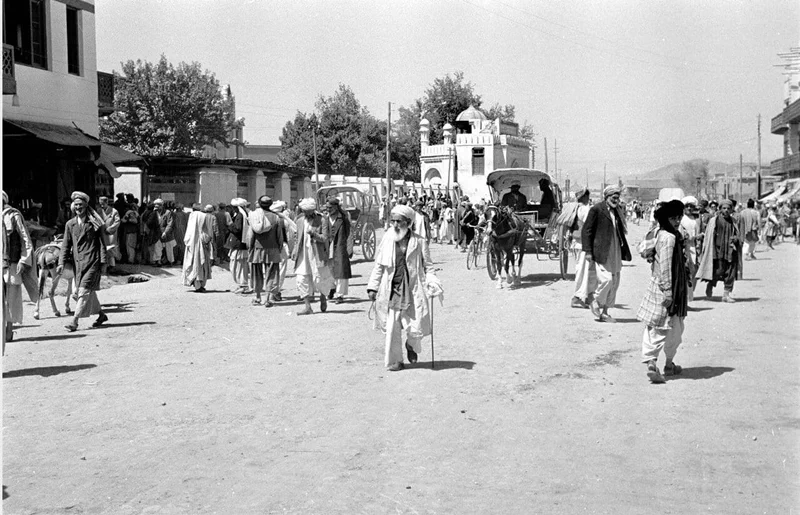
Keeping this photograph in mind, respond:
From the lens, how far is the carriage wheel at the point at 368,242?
23750mm

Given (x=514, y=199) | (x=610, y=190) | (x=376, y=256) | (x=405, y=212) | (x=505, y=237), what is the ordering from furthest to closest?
(x=514, y=199)
(x=505, y=237)
(x=610, y=190)
(x=376, y=256)
(x=405, y=212)

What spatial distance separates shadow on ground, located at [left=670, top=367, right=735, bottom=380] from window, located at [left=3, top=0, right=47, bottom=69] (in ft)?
53.4

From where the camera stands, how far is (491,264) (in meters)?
17.7

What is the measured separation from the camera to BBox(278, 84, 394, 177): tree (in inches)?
2625

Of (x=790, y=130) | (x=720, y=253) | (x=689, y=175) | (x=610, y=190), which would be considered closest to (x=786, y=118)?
(x=790, y=130)

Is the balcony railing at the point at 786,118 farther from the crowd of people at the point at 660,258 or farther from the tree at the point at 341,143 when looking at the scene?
the crowd of people at the point at 660,258

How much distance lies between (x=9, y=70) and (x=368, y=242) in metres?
9.35

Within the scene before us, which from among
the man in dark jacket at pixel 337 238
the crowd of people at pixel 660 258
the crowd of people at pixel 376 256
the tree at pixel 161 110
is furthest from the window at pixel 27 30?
the tree at pixel 161 110

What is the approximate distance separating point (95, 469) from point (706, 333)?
7.48 m

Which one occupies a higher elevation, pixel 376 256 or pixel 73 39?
pixel 73 39

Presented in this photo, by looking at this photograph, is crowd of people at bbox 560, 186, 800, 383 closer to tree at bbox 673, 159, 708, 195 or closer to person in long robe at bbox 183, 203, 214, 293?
person in long robe at bbox 183, 203, 214, 293

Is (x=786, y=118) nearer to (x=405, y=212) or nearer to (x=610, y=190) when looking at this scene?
(x=610, y=190)

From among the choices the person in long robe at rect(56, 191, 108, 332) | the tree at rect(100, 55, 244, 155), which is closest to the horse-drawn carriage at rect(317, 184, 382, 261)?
the person in long robe at rect(56, 191, 108, 332)

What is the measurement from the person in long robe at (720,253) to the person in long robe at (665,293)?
613 centimetres
